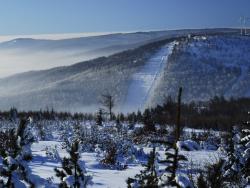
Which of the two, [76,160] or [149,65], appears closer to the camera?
[76,160]

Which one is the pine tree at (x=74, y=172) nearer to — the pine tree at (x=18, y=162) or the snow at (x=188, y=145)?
the pine tree at (x=18, y=162)

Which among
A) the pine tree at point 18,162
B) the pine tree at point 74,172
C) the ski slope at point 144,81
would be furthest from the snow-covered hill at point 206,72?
the pine tree at point 18,162

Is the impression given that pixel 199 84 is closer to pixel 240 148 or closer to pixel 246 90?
pixel 246 90

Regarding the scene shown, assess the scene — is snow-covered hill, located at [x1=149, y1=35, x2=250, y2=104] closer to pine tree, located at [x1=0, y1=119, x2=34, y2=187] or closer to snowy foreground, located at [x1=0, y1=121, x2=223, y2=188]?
snowy foreground, located at [x1=0, y1=121, x2=223, y2=188]

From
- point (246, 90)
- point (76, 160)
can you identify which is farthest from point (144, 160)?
point (246, 90)

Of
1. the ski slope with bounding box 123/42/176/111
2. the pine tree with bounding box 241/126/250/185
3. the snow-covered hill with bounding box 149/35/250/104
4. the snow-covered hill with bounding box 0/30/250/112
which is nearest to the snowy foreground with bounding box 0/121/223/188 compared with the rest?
the pine tree with bounding box 241/126/250/185

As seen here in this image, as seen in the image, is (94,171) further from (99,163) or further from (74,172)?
(74,172)
